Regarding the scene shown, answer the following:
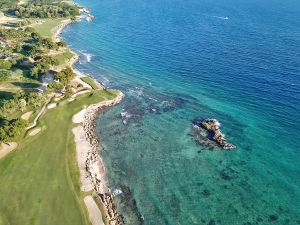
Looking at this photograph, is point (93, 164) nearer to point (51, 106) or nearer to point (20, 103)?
point (51, 106)

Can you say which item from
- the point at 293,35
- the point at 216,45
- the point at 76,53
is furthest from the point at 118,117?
the point at 293,35

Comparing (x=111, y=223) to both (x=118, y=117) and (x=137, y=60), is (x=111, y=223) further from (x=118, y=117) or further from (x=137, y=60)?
(x=137, y=60)

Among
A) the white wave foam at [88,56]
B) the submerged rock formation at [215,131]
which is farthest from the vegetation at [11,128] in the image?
the white wave foam at [88,56]

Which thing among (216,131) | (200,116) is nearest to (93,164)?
(216,131)

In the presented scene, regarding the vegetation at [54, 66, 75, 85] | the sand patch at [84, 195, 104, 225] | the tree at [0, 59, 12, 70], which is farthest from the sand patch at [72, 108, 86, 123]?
the tree at [0, 59, 12, 70]

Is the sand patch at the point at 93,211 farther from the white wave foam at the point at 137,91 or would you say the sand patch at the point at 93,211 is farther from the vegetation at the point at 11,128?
the white wave foam at the point at 137,91

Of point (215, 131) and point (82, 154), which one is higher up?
point (215, 131)
